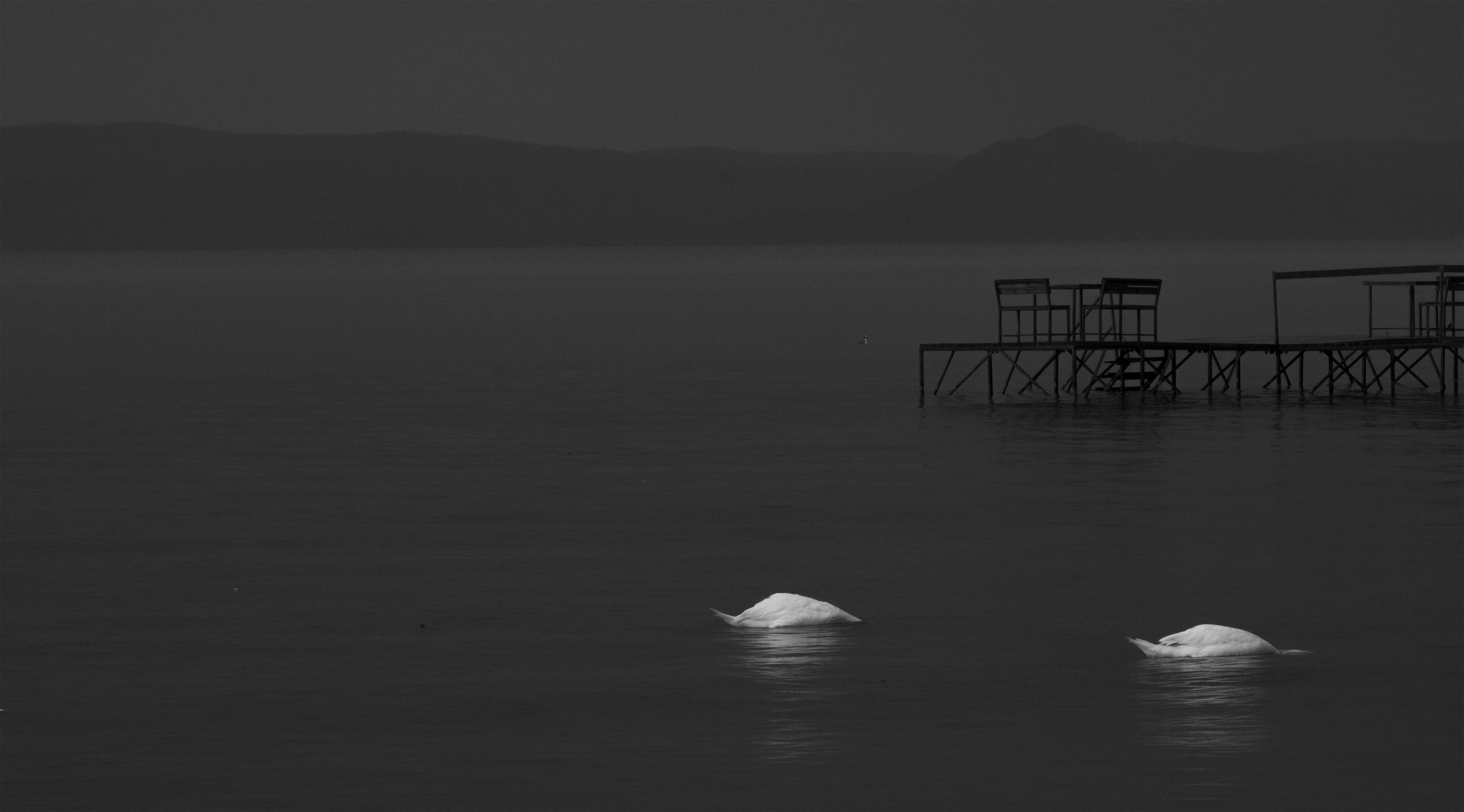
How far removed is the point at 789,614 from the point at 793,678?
7.29ft

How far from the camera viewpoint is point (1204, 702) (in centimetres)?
1688

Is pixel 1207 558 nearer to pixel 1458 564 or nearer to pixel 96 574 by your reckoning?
pixel 1458 564

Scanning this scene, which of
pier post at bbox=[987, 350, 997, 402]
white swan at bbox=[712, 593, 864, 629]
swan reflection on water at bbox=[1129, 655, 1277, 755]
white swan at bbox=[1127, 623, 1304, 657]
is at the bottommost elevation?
swan reflection on water at bbox=[1129, 655, 1277, 755]

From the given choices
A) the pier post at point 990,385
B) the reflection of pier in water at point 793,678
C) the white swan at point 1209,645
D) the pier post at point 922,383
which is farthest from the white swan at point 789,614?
the pier post at point 922,383

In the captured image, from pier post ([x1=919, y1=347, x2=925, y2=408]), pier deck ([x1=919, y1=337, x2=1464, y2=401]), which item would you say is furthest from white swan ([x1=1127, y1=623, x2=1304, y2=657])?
pier post ([x1=919, y1=347, x2=925, y2=408])

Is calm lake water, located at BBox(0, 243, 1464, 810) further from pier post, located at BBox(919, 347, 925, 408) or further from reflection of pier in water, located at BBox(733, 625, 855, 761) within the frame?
pier post, located at BBox(919, 347, 925, 408)

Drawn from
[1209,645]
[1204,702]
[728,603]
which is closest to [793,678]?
[1204,702]

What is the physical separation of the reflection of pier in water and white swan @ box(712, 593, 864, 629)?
85mm

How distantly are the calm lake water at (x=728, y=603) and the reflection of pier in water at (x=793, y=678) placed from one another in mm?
55

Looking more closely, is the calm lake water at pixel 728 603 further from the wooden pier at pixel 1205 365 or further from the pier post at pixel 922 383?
the wooden pier at pixel 1205 365

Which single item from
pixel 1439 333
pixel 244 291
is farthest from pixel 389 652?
pixel 244 291

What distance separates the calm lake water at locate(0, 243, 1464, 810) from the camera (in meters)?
15.2

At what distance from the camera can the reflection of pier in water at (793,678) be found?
15.7 m

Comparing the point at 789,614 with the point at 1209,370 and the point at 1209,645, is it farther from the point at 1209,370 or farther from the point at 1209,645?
the point at 1209,370
